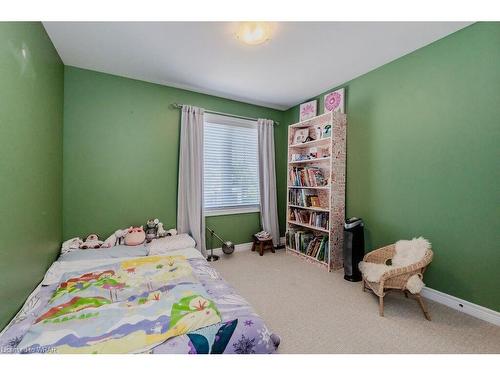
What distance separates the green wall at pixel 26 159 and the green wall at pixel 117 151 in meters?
0.32

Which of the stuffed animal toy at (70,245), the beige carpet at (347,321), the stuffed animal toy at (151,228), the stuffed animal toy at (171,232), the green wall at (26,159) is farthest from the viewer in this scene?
the stuffed animal toy at (171,232)

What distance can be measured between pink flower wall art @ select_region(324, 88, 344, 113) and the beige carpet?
7.22 feet

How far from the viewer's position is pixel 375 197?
2.57m

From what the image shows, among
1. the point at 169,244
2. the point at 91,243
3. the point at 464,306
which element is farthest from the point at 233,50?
the point at 464,306

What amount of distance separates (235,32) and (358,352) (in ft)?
8.69

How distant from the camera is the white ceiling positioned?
6.10 feet

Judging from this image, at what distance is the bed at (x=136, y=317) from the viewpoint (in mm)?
1029

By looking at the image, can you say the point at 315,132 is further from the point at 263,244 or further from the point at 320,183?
the point at 263,244

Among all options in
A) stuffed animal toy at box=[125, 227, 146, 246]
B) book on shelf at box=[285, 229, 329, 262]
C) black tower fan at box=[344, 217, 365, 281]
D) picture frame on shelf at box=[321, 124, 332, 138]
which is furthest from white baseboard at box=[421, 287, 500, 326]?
stuffed animal toy at box=[125, 227, 146, 246]

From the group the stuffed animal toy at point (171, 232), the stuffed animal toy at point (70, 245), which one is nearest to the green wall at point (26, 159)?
the stuffed animal toy at point (70, 245)

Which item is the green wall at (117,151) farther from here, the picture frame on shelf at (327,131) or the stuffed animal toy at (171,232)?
the picture frame on shelf at (327,131)

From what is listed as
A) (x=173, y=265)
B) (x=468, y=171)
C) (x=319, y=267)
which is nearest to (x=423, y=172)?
(x=468, y=171)

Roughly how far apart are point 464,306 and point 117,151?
3901 millimetres

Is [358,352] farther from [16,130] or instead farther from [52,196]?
[52,196]
